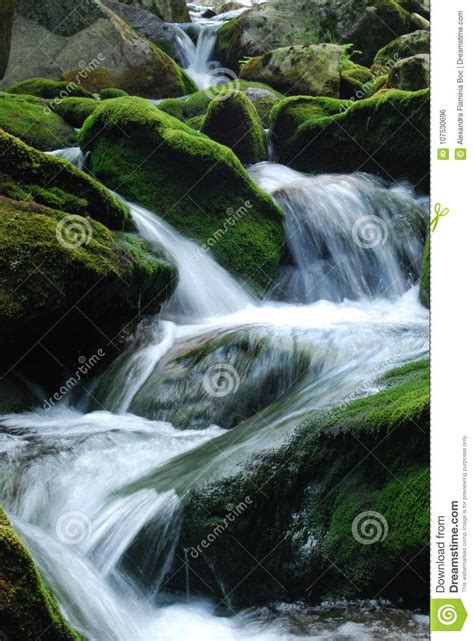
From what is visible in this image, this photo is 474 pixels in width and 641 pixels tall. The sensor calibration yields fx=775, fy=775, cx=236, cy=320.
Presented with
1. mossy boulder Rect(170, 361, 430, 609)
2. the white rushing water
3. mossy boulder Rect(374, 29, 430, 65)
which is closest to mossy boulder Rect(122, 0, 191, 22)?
the white rushing water

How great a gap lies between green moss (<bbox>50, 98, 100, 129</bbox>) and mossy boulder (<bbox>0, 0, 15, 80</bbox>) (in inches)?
44.5

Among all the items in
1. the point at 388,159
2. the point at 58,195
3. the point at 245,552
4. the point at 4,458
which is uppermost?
the point at 388,159

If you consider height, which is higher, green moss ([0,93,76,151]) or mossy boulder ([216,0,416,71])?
mossy boulder ([216,0,416,71])

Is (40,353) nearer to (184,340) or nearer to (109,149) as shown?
(184,340)

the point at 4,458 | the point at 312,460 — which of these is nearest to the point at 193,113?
the point at 4,458

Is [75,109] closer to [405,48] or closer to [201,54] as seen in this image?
[405,48]

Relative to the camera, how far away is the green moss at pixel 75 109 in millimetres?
11109

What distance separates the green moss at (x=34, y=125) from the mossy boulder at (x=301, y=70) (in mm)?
5137

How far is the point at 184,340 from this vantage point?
22.7 ft

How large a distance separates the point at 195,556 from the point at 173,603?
0.26 metres

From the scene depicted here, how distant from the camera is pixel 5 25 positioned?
31.8ft
